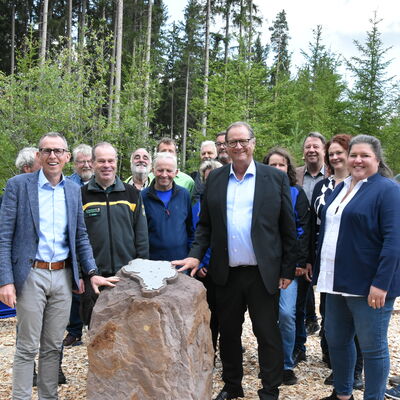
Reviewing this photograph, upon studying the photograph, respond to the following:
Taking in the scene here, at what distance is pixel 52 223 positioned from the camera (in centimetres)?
320

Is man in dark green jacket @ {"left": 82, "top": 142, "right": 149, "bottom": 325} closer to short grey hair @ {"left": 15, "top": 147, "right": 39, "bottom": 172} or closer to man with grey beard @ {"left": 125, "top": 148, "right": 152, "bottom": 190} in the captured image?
short grey hair @ {"left": 15, "top": 147, "right": 39, "bottom": 172}

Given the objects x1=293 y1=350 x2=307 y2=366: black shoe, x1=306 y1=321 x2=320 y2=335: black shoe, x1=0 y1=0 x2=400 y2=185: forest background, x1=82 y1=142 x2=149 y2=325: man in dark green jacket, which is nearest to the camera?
x1=82 y1=142 x2=149 y2=325: man in dark green jacket

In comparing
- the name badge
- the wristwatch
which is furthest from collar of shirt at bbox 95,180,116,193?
the wristwatch

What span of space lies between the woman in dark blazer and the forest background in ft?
29.5

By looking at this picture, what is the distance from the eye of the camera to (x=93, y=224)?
12.1ft

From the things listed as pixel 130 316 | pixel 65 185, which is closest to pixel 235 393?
pixel 130 316

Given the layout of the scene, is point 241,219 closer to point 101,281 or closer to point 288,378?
point 101,281

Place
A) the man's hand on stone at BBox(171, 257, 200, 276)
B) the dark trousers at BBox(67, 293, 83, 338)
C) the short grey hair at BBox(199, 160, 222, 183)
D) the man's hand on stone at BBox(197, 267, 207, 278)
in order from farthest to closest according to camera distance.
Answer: the dark trousers at BBox(67, 293, 83, 338)
the short grey hair at BBox(199, 160, 222, 183)
the man's hand on stone at BBox(197, 267, 207, 278)
the man's hand on stone at BBox(171, 257, 200, 276)

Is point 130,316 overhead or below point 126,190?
below

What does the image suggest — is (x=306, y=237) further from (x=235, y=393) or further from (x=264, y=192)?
(x=235, y=393)

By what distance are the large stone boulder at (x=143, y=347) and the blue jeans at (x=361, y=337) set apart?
118cm

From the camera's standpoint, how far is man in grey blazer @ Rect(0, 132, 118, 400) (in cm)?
305

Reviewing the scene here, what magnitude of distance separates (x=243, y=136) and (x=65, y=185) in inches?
58.9

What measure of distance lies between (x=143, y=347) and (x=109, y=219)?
1.29 metres
